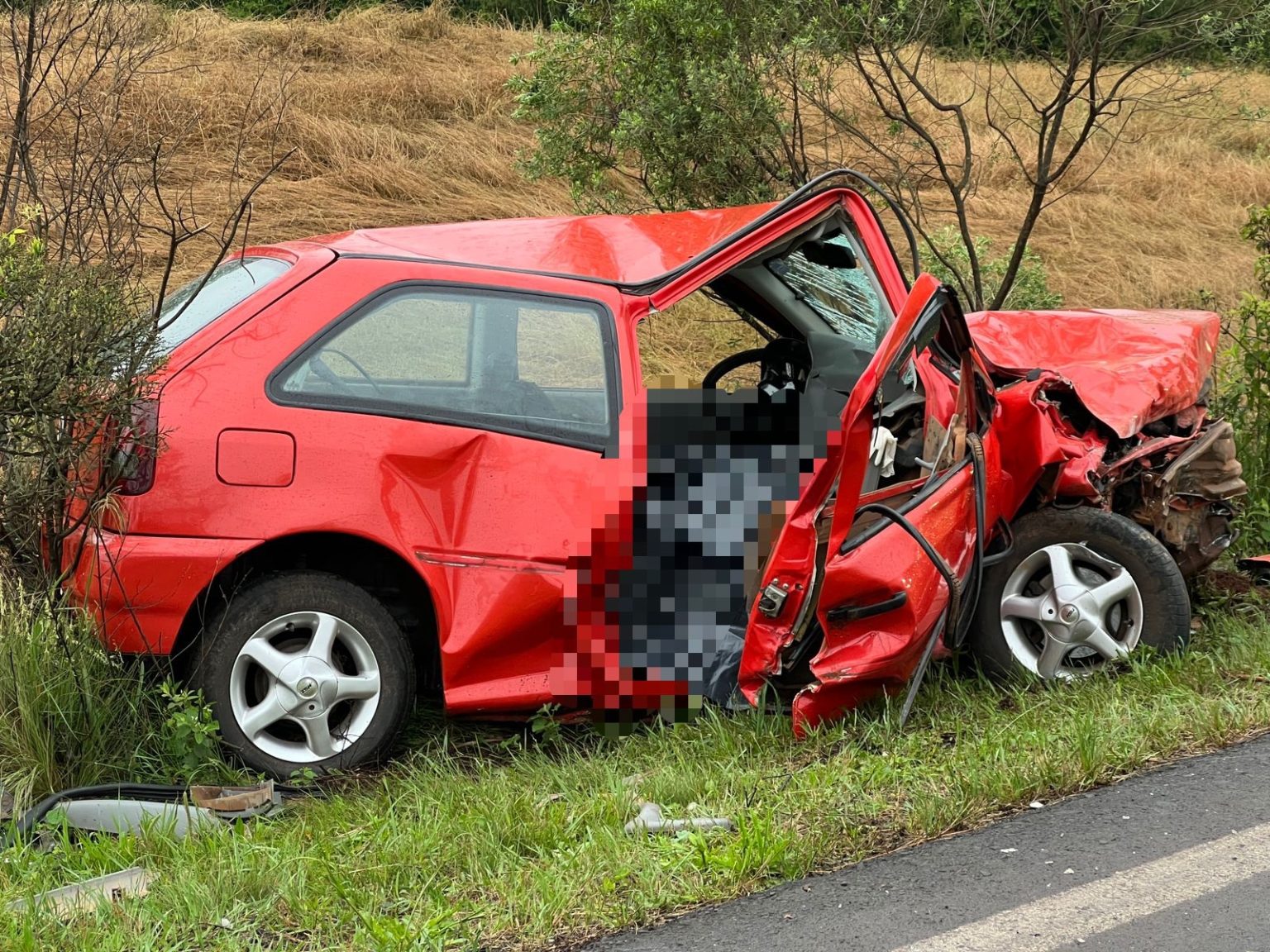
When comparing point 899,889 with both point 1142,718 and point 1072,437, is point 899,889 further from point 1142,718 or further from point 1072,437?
point 1072,437

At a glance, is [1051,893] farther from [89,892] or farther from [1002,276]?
[1002,276]

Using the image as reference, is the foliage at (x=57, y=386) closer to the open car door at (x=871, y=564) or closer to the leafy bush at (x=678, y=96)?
the open car door at (x=871, y=564)

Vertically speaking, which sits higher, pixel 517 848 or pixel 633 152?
pixel 633 152

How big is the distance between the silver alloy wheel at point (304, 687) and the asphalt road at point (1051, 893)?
4.83 ft

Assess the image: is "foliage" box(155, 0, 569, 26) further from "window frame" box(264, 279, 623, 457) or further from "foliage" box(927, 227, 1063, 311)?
"window frame" box(264, 279, 623, 457)

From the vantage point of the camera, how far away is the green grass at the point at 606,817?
3143mm

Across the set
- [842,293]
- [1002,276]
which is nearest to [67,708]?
[842,293]

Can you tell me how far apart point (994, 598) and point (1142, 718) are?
70cm

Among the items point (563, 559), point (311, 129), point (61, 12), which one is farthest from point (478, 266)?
point (311, 129)

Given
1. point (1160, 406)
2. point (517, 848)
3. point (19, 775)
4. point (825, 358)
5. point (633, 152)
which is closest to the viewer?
point (517, 848)

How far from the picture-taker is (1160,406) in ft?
16.1

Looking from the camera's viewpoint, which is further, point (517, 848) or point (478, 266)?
point (478, 266)

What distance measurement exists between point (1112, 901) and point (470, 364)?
2.51 meters

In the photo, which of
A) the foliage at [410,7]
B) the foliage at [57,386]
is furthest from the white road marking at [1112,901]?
the foliage at [410,7]
